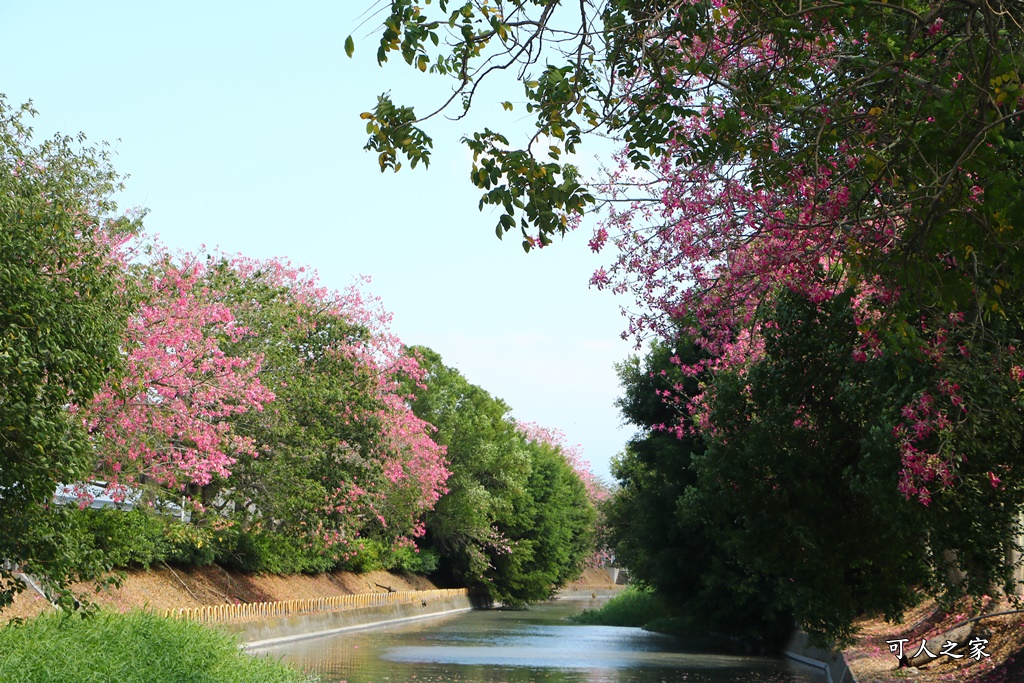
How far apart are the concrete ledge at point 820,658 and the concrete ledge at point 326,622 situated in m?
11.9

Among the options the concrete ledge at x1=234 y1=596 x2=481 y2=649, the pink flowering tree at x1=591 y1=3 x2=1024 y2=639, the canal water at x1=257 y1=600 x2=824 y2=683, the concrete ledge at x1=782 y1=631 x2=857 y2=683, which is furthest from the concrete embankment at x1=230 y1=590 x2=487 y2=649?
the concrete ledge at x1=782 y1=631 x2=857 y2=683

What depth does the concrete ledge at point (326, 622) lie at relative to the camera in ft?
96.3

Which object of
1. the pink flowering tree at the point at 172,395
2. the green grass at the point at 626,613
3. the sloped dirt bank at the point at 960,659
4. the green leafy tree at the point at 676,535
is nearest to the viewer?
the sloped dirt bank at the point at 960,659

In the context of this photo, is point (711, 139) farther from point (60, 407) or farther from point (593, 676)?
point (593, 676)

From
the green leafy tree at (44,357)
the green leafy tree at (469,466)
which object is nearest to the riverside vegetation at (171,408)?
the green leafy tree at (44,357)

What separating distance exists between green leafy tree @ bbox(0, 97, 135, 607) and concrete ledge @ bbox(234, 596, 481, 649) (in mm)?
7752

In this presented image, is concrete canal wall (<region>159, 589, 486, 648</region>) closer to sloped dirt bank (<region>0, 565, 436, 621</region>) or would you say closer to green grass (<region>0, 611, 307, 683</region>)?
sloped dirt bank (<region>0, 565, 436, 621</region>)

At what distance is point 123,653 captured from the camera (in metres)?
14.2

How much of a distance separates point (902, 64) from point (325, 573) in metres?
43.0

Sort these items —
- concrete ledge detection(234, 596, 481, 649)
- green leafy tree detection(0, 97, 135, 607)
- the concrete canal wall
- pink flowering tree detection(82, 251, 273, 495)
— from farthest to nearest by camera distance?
concrete ledge detection(234, 596, 481, 649) → the concrete canal wall → pink flowering tree detection(82, 251, 273, 495) → green leafy tree detection(0, 97, 135, 607)

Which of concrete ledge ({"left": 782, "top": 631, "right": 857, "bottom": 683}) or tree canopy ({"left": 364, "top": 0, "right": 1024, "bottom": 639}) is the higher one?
tree canopy ({"left": 364, "top": 0, "right": 1024, "bottom": 639})

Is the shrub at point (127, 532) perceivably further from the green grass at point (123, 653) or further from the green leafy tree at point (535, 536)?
the green leafy tree at point (535, 536)

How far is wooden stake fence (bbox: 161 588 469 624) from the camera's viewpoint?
2662 centimetres

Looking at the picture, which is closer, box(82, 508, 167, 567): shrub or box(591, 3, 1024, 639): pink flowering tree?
box(591, 3, 1024, 639): pink flowering tree
